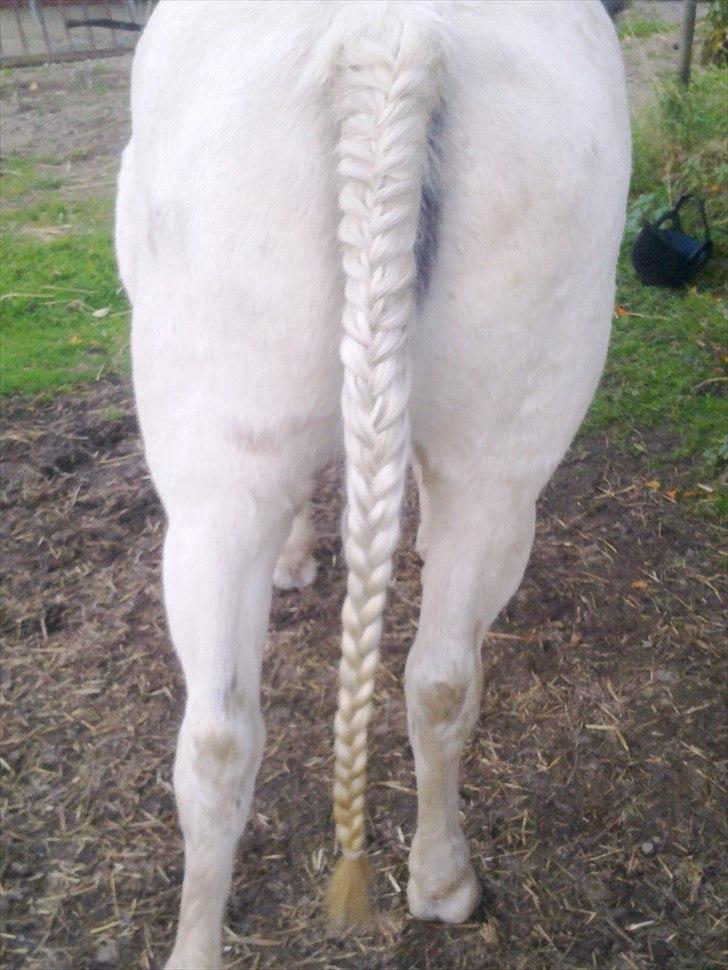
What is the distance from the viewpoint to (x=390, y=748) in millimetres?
2539

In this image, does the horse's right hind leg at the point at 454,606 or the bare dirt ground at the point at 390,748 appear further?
the bare dirt ground at the point at 390,748

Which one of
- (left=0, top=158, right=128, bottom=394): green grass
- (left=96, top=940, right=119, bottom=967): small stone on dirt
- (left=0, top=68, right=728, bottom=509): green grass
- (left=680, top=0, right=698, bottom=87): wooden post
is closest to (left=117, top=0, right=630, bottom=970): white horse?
(left=96, top=940, right=119, bottom=967): small stone on dirt

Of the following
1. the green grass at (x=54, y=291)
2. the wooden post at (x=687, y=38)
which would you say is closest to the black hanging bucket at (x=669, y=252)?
the wooden post at (x=687, y=38)

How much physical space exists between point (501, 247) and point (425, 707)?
2.99 ft

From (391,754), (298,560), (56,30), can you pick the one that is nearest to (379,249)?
(391,754)

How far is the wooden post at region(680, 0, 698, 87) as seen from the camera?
223 inches

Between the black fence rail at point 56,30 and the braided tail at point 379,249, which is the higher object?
the braided tail at point 379,249

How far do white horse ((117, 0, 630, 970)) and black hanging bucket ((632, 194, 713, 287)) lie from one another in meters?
3.30

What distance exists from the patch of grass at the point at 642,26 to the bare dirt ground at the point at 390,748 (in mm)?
6212

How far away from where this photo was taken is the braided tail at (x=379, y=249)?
4.16ft

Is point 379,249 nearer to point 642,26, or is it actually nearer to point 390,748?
point 390,748

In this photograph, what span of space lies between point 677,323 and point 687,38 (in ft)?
8.13

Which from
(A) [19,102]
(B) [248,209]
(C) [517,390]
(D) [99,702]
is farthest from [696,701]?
(A) [19,102]

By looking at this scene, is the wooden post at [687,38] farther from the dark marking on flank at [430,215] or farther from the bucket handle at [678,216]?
the dark marking on flank at [430,215]
